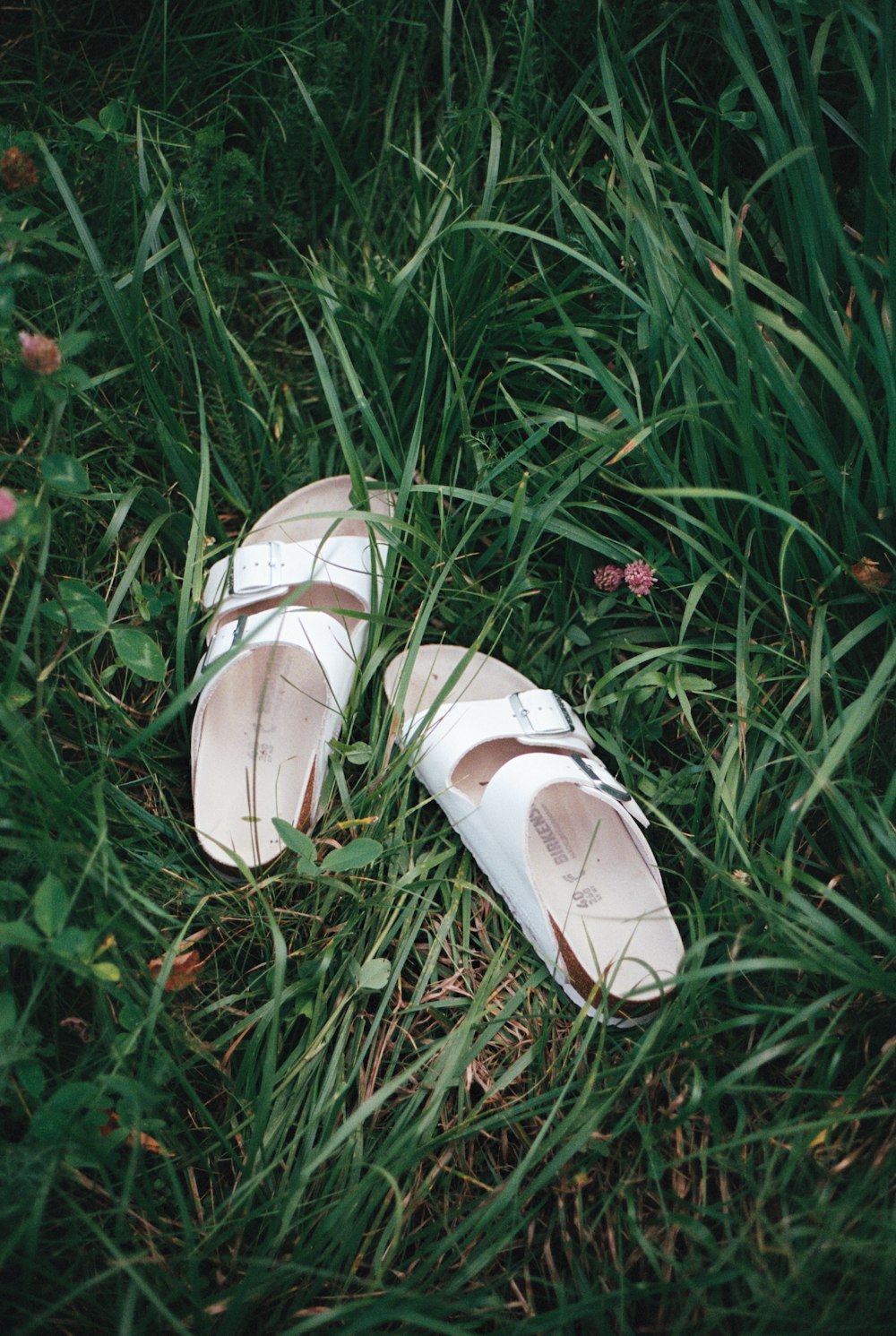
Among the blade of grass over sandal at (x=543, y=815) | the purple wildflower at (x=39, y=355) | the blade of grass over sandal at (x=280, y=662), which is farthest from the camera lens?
the blade of grass over sandal at (x=280, y=662)

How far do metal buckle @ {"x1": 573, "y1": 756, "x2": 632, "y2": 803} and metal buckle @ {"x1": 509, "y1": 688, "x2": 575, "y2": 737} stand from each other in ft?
Result: 0.28

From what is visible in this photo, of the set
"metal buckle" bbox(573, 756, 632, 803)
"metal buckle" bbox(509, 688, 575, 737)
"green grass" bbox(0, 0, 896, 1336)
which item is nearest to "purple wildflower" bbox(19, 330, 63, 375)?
"green grass" bbox(0, 0, 896, 1336)

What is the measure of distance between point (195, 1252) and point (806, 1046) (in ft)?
3.63

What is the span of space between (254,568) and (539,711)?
712mm

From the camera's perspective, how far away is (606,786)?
67.1 inches

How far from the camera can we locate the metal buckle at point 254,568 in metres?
1.86

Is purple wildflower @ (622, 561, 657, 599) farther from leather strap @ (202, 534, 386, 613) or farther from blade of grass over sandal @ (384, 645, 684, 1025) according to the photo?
leather strap @ (202, 534, 386, 613)

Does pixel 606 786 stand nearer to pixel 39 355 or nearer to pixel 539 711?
pixel 539 711

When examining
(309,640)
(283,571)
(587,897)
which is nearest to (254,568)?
(283,571)

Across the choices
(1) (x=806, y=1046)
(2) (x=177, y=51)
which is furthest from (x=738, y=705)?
(2) (x=177, y=51)

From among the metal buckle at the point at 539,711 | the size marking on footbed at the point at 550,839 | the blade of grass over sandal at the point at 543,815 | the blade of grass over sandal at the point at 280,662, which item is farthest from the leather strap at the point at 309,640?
the size marking on footbed at the point at 550,839

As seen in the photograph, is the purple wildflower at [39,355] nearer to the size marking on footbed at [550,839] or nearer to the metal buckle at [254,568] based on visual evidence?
the metal buckle at [254,568]

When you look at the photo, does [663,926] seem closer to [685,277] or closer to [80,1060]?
[80,1060]

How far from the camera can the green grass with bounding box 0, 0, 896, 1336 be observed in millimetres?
1369
